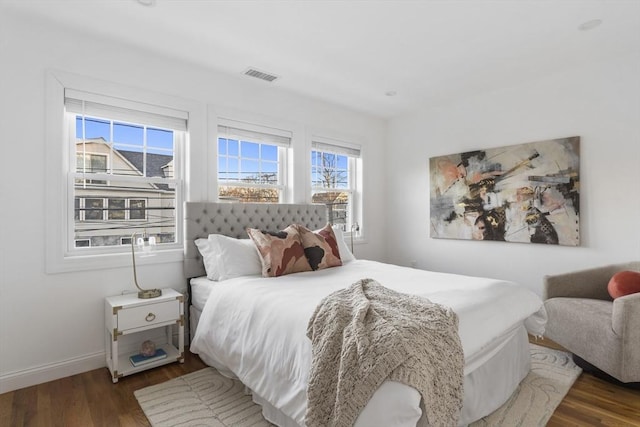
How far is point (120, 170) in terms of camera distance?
2.89m

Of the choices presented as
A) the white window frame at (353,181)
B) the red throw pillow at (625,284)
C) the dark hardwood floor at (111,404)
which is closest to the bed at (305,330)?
the dark hardwood floor at (111,404)

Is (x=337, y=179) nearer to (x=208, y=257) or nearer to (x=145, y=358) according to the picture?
(x=208, y=257)

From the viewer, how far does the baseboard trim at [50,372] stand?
2281 mm

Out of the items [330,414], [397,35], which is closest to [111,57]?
[397,35]

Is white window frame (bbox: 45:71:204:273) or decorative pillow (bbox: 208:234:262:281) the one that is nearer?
white window frame (bbox: 45:71:204:273)

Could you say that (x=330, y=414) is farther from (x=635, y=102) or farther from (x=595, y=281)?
(x=635, y=102)

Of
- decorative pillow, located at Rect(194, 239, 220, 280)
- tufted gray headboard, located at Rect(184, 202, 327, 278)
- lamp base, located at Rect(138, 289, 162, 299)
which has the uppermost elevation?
tufted gray headboard, located at Rect(184, 202, 327, 278)

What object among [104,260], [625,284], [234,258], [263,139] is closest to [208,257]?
[234,258]

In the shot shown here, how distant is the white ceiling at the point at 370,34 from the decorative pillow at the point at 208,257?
1.71 m

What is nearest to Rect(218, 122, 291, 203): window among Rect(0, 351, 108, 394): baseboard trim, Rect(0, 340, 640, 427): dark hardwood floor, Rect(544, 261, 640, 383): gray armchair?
Rect(0, 351, 108, 394): baseboard trim

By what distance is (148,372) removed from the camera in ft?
8.41

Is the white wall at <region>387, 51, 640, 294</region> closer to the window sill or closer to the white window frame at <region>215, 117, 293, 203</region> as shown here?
the white window frame at <region>215, 117, 293, 203</region>

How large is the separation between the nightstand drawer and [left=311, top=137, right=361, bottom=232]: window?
227 cm

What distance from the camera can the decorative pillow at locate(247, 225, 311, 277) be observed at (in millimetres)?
2738
